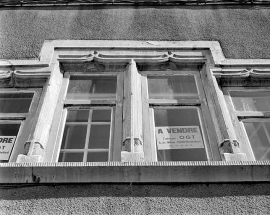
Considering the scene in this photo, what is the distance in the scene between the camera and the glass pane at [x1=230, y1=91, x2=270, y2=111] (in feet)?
13.4

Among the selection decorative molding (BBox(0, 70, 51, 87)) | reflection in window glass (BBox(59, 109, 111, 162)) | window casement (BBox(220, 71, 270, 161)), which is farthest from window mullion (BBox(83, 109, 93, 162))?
window casement (BBox(220, 71, 270, 161))

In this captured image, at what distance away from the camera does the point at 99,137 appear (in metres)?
3.64

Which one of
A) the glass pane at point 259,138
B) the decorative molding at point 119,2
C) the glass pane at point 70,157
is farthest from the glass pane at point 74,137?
the decorative molding at point 119,2

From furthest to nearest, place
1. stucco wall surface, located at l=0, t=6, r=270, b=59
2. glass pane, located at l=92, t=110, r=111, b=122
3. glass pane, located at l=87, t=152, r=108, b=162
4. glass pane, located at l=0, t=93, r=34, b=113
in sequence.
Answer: stucco wall surface, located at l=0, t=6, r=270, b=59
glass pane, located at l=0, t=93, r=34, b=113
glass pane, located at l=92, t=110, r=111, b=122
glass pane, located at l=87, t=152, r=108, b=162

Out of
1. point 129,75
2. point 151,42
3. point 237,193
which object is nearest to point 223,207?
point 237,193

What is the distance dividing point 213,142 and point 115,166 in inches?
46.8

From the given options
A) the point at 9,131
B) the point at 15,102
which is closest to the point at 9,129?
the point at 9,131

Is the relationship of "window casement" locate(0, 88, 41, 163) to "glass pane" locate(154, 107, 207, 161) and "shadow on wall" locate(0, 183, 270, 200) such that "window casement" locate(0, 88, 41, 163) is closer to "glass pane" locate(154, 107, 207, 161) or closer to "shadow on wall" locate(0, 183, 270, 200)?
"shadow on wall" locate(0, 183, 270, 200)

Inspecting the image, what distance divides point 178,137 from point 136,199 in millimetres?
1065

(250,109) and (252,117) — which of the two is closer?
(252,117)

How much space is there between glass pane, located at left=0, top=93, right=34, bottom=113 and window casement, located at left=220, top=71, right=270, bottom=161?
2412 mm

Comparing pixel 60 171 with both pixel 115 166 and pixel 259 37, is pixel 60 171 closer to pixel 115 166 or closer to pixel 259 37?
pixel 115 166

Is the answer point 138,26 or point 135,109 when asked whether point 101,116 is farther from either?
point 138,26

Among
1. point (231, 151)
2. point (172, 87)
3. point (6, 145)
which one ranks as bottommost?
point (231, 151)
